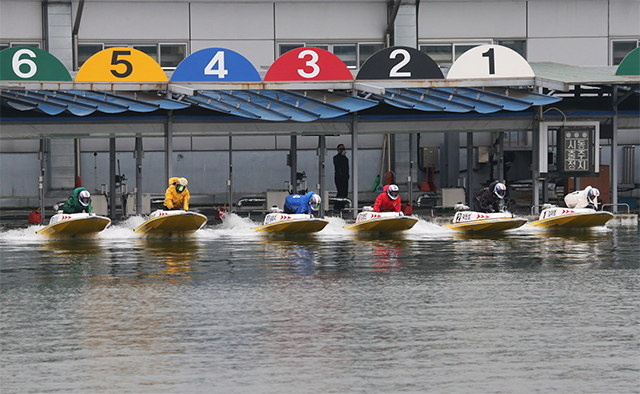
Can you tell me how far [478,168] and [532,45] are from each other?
18.5ft

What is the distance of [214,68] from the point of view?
92.5ft

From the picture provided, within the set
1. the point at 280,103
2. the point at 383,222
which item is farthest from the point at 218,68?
the point at 383,222

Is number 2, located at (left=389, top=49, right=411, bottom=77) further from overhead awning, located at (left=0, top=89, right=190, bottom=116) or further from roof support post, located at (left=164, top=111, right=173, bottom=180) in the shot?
roof support post, located at (left=164, top=111, right=173, bottom=180)

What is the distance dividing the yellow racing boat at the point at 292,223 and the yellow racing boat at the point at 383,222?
1166mm

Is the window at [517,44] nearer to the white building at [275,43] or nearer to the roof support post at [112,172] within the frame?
the white building at [275,43]

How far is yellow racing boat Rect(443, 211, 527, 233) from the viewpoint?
24766mm

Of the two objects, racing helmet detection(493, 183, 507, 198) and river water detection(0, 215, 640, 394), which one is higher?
racing helmet detection(493, 183, 507, 198)

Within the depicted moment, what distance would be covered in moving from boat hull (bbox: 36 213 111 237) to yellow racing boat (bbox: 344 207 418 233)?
6.91 meters

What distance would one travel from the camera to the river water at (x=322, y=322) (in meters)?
8.42

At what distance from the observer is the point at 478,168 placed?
1519 inches

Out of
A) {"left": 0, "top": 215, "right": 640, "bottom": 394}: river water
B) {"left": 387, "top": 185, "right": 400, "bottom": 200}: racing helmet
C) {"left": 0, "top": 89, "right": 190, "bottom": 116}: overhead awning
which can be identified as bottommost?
{"left": 0, "top": 215, "right": 640, "bottom": 394}: river water

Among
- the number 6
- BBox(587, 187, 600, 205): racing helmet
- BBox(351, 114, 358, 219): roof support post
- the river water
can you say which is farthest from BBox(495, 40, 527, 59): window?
the river water

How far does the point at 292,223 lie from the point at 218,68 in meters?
6.56

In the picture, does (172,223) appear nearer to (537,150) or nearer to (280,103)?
(280,103)
